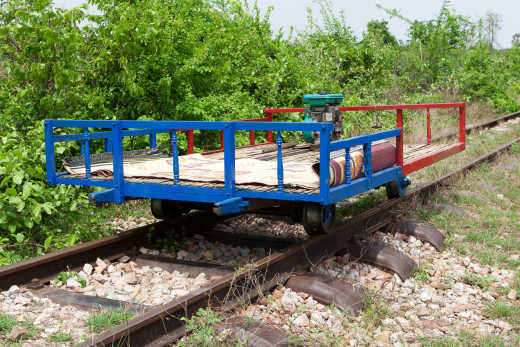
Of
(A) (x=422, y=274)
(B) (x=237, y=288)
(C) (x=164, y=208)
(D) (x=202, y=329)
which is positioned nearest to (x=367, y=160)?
(A) (x=422, y=274)

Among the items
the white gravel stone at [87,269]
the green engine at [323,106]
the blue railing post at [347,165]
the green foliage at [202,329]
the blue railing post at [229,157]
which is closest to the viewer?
the green foliage at [202,329]

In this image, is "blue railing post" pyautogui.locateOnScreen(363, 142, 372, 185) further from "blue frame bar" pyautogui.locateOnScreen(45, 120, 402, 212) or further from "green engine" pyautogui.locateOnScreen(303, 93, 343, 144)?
"green engine" pyautogui.locateOnScreen(303, 93, 343, 144)

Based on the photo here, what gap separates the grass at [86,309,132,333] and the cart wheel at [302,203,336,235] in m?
2.06

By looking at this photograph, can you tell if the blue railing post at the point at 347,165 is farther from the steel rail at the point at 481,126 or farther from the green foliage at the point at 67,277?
the steel rail at the point at 481,126

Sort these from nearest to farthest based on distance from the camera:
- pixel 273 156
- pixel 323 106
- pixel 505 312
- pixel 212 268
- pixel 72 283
Answer: pixel 505 312 < pixel 72 283 < pixel 212 268 < pixel 323 106 < pixel 273 156

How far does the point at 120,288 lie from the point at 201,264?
88 cm

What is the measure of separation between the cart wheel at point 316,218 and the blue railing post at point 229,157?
85 cm

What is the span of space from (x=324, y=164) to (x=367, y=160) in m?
1.12

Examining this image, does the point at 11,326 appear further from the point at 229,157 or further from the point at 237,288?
the point at 229,157

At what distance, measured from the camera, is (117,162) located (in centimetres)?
579

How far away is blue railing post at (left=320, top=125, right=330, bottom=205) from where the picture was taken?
192 inches

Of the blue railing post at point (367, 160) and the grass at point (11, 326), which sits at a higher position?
the blue railing post at point (367, 160)

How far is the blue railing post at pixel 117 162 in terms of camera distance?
18.9 feet

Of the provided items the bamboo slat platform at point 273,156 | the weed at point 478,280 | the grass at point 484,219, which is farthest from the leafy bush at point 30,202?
the grass at point 484,219
